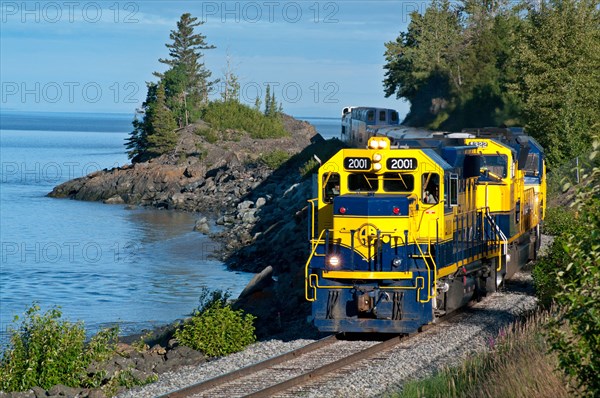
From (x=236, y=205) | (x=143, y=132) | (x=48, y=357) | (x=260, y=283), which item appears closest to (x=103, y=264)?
(x=260, y=283)

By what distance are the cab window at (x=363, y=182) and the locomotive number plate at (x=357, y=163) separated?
239 millimetres

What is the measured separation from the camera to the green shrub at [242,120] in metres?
95.1

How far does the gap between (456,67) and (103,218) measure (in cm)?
3285

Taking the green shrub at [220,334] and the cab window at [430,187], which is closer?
the cab window at [430,187]

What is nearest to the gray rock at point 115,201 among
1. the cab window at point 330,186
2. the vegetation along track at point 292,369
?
the cab window at point 330,186

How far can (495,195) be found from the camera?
2036 centimetres

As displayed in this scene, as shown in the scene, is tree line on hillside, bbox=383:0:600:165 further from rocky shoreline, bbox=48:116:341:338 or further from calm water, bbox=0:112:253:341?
calm water, bbox=0:112:253:341

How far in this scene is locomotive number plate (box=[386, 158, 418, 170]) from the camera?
15.4m

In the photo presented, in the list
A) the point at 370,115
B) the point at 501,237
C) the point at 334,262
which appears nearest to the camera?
the point at 334,262

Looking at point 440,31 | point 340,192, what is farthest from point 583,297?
point 440,31

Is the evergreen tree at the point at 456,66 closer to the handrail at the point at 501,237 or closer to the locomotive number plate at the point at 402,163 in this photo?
the handrail at the point at 501,237

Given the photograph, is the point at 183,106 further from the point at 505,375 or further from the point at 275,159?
the point at 505,375

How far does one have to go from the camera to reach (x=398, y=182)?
15.6 metres

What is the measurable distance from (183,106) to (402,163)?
295 feet
